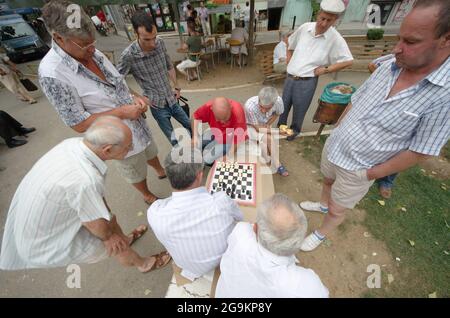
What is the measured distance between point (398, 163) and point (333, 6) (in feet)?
7.12

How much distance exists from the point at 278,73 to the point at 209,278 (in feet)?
20.2

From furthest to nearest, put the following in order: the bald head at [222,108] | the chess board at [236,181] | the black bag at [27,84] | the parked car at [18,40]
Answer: the parked car at [18,40]
the black bag at [27,84]
the bald head at [222,108]
the chess board at [236,181]

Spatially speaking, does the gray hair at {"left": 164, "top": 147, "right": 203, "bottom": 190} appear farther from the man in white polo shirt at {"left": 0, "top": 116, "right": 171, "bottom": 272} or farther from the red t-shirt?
the red t-shirt

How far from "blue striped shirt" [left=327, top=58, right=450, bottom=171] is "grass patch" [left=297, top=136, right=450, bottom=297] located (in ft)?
4.86

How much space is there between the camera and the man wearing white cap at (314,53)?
276 centimetres

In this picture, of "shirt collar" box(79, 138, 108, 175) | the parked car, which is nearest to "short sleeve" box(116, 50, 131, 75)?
"shirt collar" box(79, 138, 108, 175)

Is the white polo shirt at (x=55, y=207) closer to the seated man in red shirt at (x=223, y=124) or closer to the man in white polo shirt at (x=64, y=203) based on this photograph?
the man in white polo shirt at (x=64, y=203)

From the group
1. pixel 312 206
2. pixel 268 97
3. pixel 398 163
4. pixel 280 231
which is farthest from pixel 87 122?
pixel 312 206

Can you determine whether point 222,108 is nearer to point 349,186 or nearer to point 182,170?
point 182,170

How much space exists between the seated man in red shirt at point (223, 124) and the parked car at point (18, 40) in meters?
11.6

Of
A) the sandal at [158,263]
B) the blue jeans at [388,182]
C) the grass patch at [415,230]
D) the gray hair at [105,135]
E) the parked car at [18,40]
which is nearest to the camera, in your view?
the gray hair at [105,135]

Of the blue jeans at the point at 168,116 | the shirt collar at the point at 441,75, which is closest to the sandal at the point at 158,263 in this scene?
the blue jeans at the point at 168,116

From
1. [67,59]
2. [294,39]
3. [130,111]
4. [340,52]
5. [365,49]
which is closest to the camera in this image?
[67,59]

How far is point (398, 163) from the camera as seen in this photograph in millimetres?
1623
